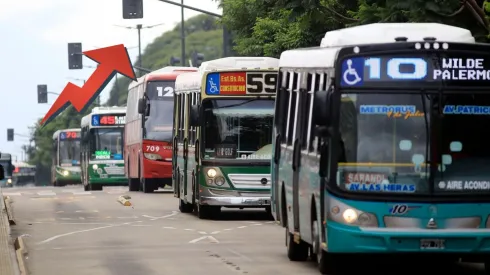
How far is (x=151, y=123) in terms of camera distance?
4525 centimetres

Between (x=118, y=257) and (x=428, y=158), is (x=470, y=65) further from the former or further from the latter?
(x=118, y=257)

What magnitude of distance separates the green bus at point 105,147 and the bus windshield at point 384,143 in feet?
133

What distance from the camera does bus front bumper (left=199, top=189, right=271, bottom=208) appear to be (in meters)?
28.4

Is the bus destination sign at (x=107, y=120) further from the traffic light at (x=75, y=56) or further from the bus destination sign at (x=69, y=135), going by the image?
the bus destination sign at (x=69, y=135)

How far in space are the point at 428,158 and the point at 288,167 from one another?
3.49m

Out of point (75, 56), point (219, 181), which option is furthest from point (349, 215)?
point (75, 56)

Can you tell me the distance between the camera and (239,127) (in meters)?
28.3

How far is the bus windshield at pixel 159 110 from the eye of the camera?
147 ft

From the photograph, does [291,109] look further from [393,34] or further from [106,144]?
[106,144]

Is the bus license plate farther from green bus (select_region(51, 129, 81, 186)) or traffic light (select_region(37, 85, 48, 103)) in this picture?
traffic light (select_region(37, 85, 48, 103))

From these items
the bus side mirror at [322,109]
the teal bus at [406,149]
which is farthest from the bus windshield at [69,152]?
the bus side mirror at [322,109]

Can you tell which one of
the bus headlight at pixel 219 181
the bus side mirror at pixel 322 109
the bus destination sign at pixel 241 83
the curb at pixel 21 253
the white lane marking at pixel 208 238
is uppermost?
the bus destination sign at pixel 241 83

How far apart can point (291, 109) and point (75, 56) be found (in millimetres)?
51202

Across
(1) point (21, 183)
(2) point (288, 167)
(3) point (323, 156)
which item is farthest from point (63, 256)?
(1) point (21, 183)
